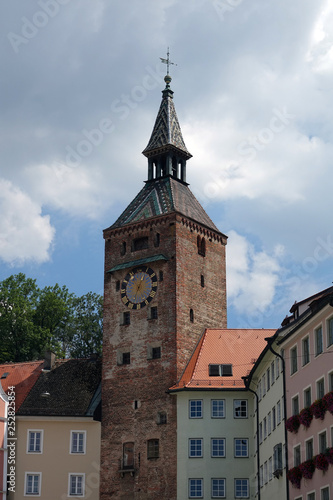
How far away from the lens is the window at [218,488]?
55625mm

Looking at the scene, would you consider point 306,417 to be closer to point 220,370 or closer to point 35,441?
point 220,370

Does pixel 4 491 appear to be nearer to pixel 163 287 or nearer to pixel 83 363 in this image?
pixel 83 363

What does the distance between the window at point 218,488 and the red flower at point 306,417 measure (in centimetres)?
1767

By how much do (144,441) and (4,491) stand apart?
9.85 metres

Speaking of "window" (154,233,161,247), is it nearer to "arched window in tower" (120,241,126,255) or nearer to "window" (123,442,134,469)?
"arched window in tower" (120,241,126,255)

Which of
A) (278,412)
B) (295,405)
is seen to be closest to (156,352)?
(278,412)

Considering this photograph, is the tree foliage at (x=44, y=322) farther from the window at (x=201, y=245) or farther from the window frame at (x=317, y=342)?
the window frame at (x=317, y=342)

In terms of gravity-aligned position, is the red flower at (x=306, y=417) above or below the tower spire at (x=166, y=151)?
below

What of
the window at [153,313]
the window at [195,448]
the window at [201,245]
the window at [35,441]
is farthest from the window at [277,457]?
the window at [201,245]

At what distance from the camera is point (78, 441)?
2384 inches

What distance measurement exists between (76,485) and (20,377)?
401 inches

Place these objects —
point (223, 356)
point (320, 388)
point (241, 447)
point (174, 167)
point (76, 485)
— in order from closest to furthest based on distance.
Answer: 1. point (320, 388)
2. point (241, 447)
3. point (76, 485)
4. point (223, 356)
5. point (174, 167)

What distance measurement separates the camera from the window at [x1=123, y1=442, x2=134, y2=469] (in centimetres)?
5878

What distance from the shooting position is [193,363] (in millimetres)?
60375
